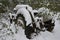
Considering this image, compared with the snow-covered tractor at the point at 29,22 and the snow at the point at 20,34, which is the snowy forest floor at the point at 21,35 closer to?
the snow at the point at 20,34

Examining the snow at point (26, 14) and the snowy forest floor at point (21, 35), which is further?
the snow at point (26, 14)

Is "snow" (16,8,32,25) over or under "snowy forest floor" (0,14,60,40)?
over


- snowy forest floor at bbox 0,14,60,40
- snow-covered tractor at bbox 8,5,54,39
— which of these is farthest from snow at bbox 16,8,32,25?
snowy forest floor at bbox 0,14,60,40

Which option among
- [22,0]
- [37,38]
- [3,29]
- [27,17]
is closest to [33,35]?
[37,38]

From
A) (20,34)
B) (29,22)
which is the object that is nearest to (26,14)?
(29,22)

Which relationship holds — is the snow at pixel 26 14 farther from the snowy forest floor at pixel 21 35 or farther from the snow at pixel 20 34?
the snowy forest floor at pixel 21 35

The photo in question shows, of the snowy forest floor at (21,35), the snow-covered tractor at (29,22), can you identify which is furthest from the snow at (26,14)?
the snowy forest floor at (21,35)

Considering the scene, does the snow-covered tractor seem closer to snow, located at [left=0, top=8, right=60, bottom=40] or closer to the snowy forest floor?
snow, located at [left=0, top=8, right=60, bottom=40]

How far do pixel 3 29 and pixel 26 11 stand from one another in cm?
91

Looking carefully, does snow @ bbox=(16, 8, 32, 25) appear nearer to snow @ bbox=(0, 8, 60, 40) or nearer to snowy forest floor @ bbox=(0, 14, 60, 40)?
snow @ bbox=(0, 8, 60, 40)

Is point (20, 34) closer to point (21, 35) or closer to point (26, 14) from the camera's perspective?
point (21, 35)

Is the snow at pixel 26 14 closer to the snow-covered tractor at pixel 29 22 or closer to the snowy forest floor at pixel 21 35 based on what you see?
the snow-covered tractor at pixel 29 22

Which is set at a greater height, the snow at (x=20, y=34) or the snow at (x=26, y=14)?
the snow at (x=26, y=14)

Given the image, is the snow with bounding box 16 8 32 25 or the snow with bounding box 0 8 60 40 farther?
the snow with bounding box 16 8 32 25
